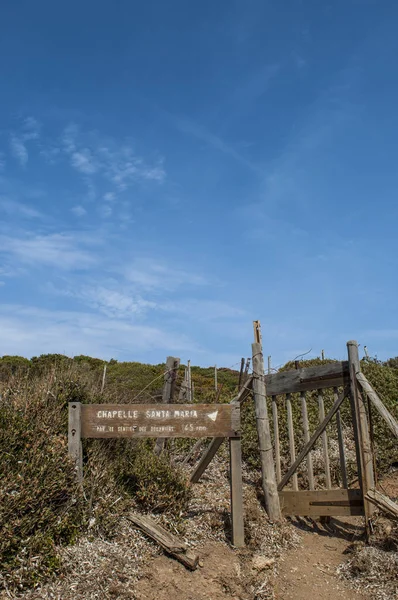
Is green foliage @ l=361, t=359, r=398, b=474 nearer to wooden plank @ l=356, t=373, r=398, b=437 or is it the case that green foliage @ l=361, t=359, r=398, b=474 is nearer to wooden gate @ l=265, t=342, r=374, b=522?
wooden gate @ l=265, t=342, r=374, b=522

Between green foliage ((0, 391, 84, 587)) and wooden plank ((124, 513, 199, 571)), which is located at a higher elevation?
green foliage ((0, 391, 84, 587))

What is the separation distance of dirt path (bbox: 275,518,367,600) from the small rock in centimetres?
18

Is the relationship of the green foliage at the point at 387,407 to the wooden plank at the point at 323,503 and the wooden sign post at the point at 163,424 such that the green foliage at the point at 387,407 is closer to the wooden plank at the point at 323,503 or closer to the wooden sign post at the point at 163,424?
the wooden plank at the point at 323,503

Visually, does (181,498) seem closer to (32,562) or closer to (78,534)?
(78,534)

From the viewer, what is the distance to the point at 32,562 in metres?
5.79

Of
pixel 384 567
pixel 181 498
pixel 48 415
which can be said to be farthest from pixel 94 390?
pixel 384 567

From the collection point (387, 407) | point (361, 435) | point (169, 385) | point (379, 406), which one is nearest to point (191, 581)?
point (361, 435)

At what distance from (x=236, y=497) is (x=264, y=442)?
50.5 inches

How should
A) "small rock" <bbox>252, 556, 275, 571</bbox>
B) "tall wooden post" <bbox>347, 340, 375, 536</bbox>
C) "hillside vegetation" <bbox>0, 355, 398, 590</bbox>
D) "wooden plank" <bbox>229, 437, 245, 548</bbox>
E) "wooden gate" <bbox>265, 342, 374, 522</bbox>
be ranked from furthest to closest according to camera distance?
"wooden gate" <bbox>265, 342, 374, 522</bbox> < "tall wooden post" <bbox>347, 340, 375, 536</bbox> < "wooden plank" <bbox>229, 437, 245, 548</bbox> < "small rock" <bbox>252, 556, 275, 571</bbox> < "hillside vegetation" <bbox>0, 355, 398, 590</bbox>

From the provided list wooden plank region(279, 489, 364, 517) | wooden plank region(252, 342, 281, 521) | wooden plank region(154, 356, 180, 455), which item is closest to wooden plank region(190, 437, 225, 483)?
wooden plank region(252, 342, 281, 521)

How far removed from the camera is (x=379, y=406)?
24.5 feet

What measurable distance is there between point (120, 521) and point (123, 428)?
1268 millimetres

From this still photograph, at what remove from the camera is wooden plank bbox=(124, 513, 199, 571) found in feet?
21.7

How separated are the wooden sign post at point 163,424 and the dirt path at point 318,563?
847 mm
